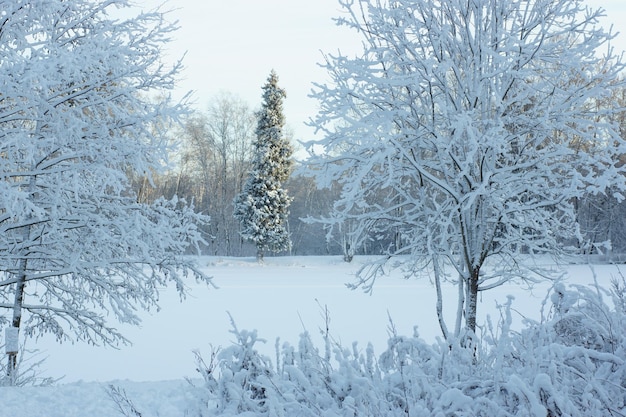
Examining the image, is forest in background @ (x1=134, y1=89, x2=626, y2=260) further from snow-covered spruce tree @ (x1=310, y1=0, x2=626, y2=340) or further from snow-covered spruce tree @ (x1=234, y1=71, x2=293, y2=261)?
snow-covered spruce tree @ (x1=310, y1=0, x2=626, y2=340)

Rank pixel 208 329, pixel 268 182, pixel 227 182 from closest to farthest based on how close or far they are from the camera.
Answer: pixel 208 329, pixel 268 182, pixel 227 182

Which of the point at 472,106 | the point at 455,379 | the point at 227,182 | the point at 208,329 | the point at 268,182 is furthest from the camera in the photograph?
the point at 227,182

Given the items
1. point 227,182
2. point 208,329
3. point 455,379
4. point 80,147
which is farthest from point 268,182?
point 455,379

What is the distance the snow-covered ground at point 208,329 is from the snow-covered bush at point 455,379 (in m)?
0.29

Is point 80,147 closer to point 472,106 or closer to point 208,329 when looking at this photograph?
point 472,106

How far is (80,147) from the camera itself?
7965mm

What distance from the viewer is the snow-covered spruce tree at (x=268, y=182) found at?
3662cm

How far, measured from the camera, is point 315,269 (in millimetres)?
33500

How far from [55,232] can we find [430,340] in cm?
906

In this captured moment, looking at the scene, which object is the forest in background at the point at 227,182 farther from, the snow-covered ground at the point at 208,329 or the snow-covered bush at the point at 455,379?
the snow-covered bush at the point at 455,379

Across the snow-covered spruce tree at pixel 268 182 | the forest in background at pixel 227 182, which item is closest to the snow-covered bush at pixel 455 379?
the snow-covered spruce tree at pixel 268 182

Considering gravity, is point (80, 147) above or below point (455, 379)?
above

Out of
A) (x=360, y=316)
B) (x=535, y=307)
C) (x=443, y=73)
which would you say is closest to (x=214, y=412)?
(x=443, y=73)

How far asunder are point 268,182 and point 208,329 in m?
21.6
